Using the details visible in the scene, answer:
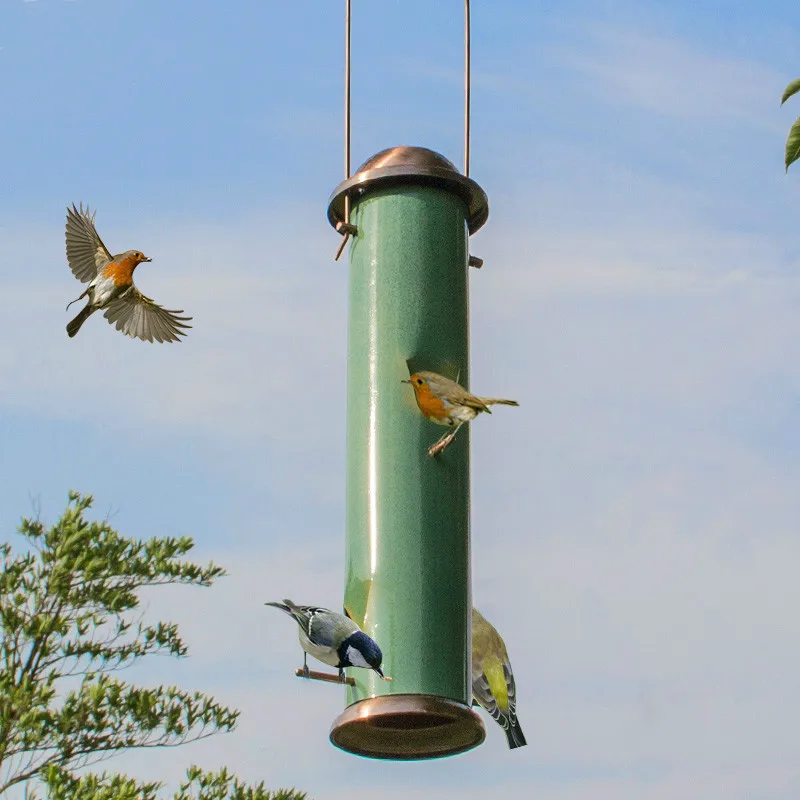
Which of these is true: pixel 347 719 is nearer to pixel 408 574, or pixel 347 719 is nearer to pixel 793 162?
pixel 408 574

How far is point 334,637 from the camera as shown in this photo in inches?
241

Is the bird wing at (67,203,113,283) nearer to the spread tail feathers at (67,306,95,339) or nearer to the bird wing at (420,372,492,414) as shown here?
the spread tail feathers at (67,306,95,339)

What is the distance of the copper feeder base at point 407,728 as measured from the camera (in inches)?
247

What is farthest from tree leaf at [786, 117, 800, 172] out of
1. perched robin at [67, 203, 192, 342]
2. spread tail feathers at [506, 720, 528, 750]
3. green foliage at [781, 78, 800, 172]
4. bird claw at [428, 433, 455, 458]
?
perched robin at [67, 203, 192, 342]

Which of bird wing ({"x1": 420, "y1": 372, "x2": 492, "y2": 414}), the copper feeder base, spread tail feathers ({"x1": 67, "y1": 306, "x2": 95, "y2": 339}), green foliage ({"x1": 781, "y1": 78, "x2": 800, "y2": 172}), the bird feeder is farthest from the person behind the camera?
spread tail feathers ({"x1": 67, "y1": 306, "x2": 95, "y2": 339})

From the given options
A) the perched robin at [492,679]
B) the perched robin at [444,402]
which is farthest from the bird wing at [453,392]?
the perched robin at [492,679]

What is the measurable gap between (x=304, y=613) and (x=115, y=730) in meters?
3.37

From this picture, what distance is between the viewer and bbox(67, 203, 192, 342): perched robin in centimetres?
747

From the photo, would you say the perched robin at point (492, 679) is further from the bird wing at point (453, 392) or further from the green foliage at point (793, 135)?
the green foliage at point (793, 135)

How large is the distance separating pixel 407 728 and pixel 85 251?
2.71m

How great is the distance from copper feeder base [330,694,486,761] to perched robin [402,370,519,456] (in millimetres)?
1015

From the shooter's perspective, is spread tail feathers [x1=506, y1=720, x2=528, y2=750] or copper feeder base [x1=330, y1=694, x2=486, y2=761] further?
spread tail feathers [x1=506, y1=720, x2=528, y2=750]

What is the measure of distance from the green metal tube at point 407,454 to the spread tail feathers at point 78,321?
1.26m

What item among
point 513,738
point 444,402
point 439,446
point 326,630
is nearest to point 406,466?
point 439,446
